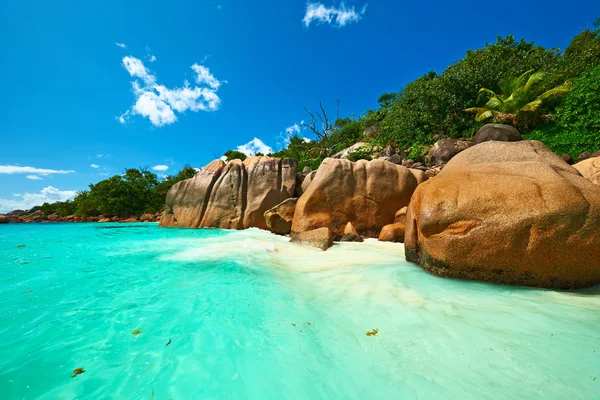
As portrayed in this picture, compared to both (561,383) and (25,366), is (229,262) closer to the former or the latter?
(25,366)

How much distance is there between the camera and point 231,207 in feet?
40.1

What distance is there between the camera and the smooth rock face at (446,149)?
10.4m

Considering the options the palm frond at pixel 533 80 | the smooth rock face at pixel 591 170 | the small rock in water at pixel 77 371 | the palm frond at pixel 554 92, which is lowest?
the small rock in water at pixel 77 371

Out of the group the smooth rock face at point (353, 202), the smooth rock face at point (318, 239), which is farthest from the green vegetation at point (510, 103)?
the smooth rock face at point (318, 239)

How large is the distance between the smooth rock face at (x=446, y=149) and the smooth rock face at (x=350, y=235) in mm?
6502

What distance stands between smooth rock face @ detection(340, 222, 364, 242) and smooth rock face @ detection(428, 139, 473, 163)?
6.50 meters

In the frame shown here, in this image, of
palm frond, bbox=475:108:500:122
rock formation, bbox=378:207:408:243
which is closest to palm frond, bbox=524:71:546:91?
palm frond, bbox=475:108:500:122

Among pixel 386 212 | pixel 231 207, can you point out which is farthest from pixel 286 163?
pixel 386 212

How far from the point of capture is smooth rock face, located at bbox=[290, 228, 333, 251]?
5.65m

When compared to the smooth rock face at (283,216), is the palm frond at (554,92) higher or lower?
higher

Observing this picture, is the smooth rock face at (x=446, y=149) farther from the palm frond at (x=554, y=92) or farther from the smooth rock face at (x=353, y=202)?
the smooth rock face at (x=353, y=202)

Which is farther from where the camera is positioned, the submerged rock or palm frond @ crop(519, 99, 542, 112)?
palm frond @ crop(519, 99, 542, 112)

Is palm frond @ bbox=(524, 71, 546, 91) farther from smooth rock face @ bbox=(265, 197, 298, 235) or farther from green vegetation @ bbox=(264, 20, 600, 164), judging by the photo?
smooth rock face @ bbox=(265, 197, 298, 235)

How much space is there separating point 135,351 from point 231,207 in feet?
35.1
